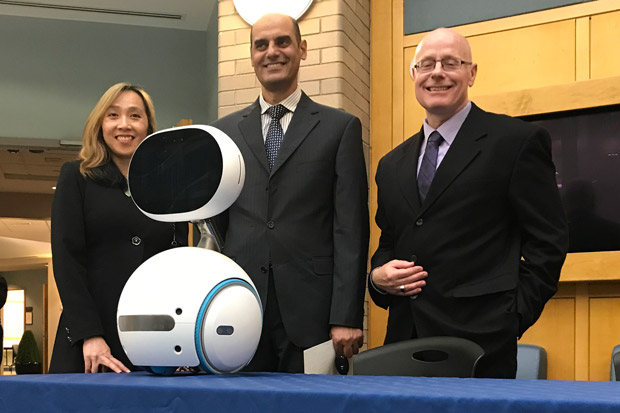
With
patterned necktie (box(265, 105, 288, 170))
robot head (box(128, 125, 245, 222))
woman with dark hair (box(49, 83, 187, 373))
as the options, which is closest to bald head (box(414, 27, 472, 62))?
patterned necktie (box(265, 105, 288, 170))

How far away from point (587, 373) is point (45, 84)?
4.80 meters

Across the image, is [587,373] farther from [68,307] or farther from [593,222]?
[68,307]

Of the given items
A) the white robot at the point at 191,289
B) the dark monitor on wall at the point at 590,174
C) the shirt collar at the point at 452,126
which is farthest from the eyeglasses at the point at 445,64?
the dark monitor on wall at the point at 590,174

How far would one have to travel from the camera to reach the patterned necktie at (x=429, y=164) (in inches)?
75.8

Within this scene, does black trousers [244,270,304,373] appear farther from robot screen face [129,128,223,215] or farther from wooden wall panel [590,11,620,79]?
wooden wall panel [590,11,620,79]

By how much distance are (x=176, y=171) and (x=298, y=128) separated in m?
0.94

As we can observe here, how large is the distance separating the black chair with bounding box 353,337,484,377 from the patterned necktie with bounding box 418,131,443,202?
74 cm

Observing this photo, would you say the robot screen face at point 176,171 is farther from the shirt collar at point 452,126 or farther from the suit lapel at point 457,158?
the shirt collar at point 452,126

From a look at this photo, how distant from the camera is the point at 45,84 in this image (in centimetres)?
654

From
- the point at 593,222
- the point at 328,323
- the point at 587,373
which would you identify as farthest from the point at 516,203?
the point at 587,373

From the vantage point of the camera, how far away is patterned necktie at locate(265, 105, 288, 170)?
7.06 feet

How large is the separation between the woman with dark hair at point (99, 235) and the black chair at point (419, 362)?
0.89 meters

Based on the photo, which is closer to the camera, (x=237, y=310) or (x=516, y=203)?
(x=237, y=310)

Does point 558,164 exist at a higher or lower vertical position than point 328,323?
higher
